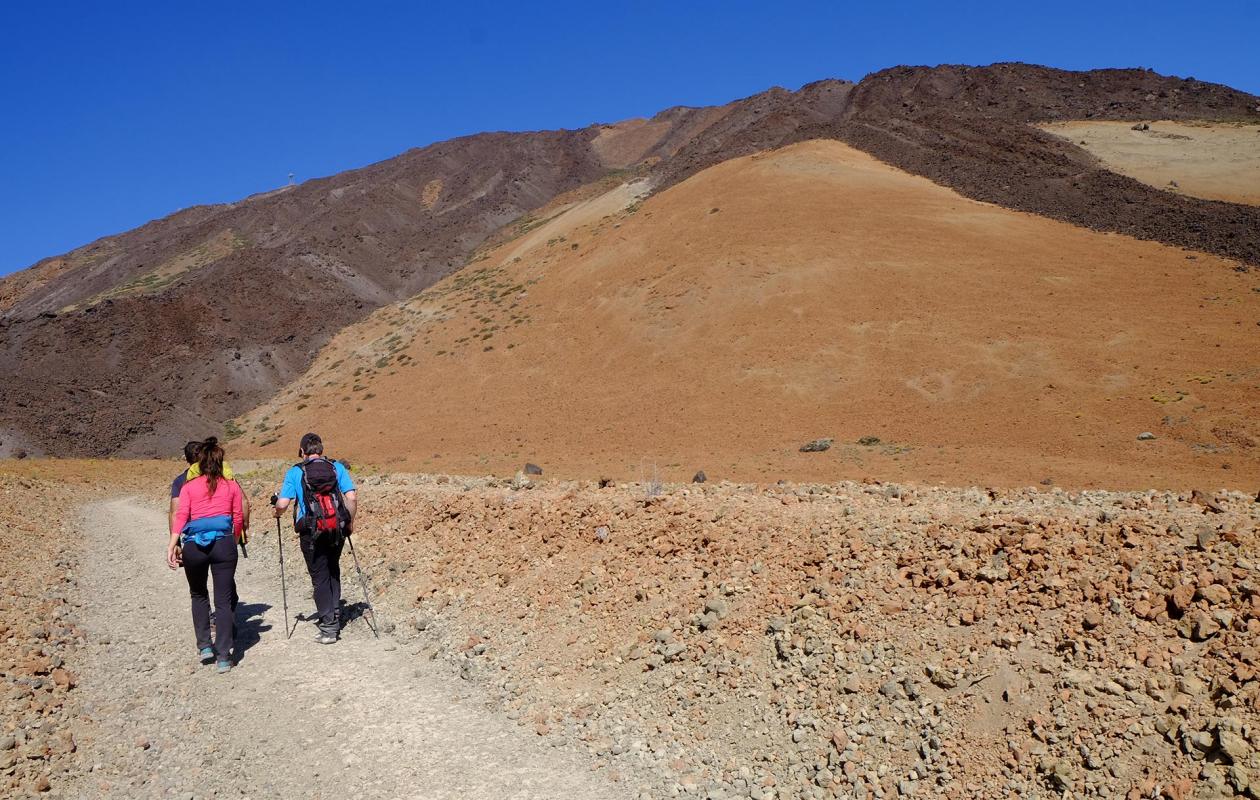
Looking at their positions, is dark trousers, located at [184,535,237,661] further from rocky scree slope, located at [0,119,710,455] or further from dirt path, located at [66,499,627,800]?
rocky scree slope, located at [0,119,710,455]

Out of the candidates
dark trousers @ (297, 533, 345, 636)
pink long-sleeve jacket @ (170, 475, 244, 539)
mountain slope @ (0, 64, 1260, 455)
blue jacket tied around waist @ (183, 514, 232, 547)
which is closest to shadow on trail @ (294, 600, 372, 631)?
dark trousers @ (297, 533, 345, 636)

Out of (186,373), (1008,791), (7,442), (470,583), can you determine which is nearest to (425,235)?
(186,373)

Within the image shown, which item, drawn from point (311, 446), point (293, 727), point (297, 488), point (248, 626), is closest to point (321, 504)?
point (297, 488)

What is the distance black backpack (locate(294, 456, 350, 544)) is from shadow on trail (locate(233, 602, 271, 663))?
121 cm

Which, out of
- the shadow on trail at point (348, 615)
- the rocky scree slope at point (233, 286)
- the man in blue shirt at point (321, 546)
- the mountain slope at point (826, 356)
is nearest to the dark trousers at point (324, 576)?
the man in blue shirt at point (321, 546)

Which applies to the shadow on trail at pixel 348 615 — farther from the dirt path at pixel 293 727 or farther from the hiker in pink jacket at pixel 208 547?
the hiker in pink jacket at pixel 208 547

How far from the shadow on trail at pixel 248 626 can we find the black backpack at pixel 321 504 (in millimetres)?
1212

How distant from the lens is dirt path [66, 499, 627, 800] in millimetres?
4965

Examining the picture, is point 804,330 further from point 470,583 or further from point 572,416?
point 470,583

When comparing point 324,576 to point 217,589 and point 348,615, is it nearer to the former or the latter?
point 217,589

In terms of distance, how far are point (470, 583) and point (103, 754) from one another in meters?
3.68

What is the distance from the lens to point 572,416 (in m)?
26.1

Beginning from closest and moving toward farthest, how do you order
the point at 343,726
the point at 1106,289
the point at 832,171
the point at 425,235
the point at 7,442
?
the point at 343,726 → the point at 1106,289 → the point at 7,442 → the point at 832,171 → the point at 425,235

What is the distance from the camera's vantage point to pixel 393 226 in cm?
7575
